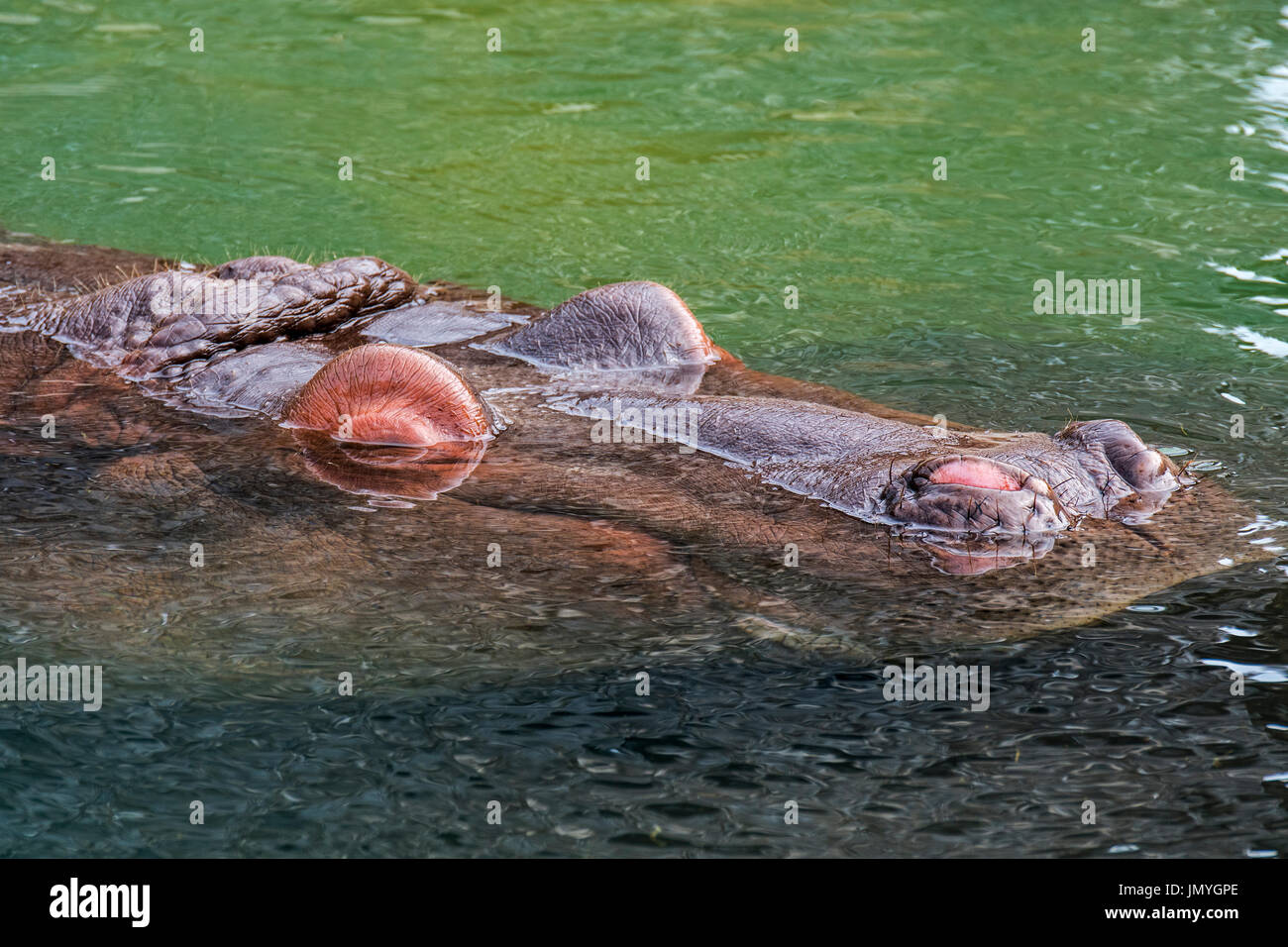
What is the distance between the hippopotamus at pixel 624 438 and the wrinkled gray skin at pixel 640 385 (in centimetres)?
1

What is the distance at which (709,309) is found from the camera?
10023 millimetres

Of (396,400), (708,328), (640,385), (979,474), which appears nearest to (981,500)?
(979,474)

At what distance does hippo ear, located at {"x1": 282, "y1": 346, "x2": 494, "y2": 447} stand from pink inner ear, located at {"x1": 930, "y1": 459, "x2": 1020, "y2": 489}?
2076 millimetres

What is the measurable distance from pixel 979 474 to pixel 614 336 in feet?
8.30

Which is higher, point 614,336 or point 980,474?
point 614,336

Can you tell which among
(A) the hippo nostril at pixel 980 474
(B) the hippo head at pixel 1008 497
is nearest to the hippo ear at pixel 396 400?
(B) the hippo head at pixel 1008 497

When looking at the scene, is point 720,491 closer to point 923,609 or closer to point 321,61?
point 923,609

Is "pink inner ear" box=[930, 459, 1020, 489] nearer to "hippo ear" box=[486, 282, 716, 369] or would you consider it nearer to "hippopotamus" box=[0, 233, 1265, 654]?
"hippopotamus" box=[0, 233, 1265, 654]

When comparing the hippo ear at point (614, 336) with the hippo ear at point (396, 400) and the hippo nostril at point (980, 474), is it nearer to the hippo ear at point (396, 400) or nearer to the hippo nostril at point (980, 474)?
the hippo ear at point (396, 400)

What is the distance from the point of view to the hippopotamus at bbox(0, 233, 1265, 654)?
17.8 feet

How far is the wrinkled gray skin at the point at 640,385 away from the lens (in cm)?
559

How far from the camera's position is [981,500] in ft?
18.1

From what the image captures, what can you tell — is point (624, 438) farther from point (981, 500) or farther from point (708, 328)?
point (708, 328)

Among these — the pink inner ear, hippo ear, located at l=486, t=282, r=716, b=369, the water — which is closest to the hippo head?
the pink inner ear
